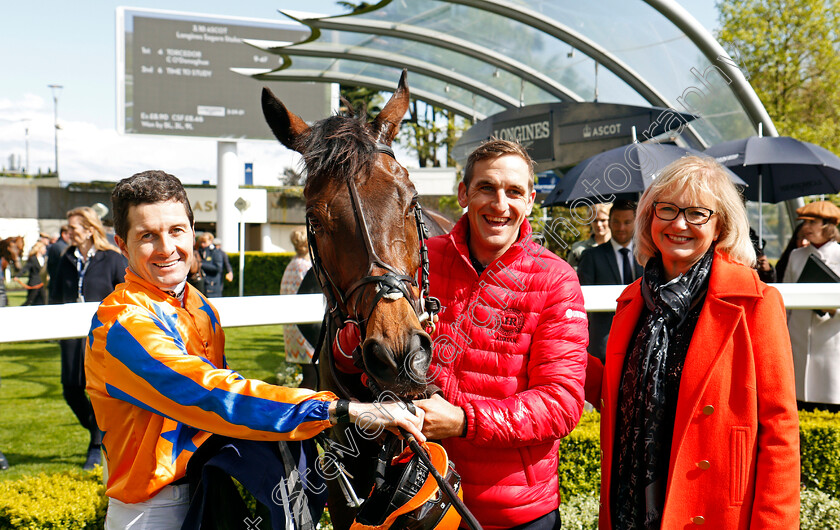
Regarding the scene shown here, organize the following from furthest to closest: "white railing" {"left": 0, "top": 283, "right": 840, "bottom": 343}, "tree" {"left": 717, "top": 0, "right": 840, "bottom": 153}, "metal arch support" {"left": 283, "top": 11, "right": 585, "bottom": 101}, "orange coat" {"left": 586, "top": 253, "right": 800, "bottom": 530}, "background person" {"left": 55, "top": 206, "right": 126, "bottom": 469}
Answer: "tree" {"left": 717, "top": 0, "right": 840, "bottom": 153}, "metal arch support" {"left": 283, "top": 11, "right": 585, "bottom": 101}, "background person" {"left": 55, "top": 206, "right": 126, "bottom": 469}, "white railing" {"left": 0, "top": 283, "right": 840, "bottom": 343}, "orange coat" {"left": 586, "top": 253, "right": 800, "bottom": 530}

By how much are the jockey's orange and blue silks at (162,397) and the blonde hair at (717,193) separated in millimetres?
1283

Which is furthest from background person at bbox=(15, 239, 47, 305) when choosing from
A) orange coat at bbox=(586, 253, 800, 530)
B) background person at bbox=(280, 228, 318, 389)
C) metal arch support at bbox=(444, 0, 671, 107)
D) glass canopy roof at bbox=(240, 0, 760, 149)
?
orange coat at bbox=(586, 253, 800, 530)

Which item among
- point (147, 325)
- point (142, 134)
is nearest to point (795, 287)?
point (147, 325)

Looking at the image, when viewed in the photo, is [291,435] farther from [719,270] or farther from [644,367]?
[719,270]

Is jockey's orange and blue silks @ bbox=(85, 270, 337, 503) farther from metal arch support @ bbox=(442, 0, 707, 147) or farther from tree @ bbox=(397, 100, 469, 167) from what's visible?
tree @ bbox=(397, 100, 469, 167)

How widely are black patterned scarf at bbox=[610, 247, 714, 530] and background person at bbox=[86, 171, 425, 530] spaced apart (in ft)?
2.57

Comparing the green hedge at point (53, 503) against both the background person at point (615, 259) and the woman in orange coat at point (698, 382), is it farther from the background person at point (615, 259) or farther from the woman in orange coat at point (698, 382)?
the background person at point (615, 259)

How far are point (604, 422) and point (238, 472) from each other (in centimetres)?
119

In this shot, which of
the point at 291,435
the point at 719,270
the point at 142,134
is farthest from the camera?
the point at 142,134

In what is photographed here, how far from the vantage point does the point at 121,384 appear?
1.65 meters

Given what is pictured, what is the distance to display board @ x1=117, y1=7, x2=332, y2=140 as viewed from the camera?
19.6 m

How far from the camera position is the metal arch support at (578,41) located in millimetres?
7410

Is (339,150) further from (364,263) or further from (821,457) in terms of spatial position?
(821,457)

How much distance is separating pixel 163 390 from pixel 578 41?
23.7 ft
